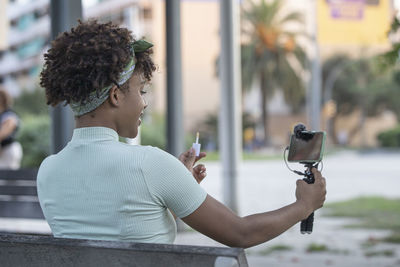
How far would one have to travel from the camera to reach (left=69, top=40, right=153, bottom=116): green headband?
6.51ft

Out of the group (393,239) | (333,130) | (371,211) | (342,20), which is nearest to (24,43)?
(333,130)

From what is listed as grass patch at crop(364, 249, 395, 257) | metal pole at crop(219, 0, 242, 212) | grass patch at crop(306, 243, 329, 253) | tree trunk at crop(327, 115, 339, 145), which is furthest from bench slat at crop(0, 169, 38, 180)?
tree trunk at crop(327, 115, 339, 145)

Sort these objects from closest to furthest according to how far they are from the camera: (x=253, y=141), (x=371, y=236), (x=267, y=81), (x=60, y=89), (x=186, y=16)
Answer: (x=60, y=89), (x=371, y=236), (x=267, y=81), (x=253, y=141), (x=186, y=16)

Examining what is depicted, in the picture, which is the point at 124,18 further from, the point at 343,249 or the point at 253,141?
the point at 343,249

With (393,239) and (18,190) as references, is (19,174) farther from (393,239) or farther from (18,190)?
(393,239)

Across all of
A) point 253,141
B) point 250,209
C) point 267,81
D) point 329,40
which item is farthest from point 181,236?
point 253,141

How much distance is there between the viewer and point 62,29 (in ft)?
18.4

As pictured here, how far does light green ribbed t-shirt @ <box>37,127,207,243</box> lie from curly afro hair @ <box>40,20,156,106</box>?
0.13 meters

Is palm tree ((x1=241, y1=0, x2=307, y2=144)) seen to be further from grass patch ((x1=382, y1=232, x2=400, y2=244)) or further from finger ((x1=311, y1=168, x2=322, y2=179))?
finger ((x1=311, y1=168, x2=322, y2=179))

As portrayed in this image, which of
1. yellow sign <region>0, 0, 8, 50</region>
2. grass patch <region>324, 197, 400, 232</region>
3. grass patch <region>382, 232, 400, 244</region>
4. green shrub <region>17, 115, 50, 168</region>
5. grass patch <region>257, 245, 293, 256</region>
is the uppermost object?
yellow sign <region>0, 0, 8, 50</region>

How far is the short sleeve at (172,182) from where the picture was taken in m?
1.85

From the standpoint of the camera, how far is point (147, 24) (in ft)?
196

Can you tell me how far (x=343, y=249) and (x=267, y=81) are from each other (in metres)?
37.0

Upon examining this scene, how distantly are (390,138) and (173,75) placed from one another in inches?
1720
